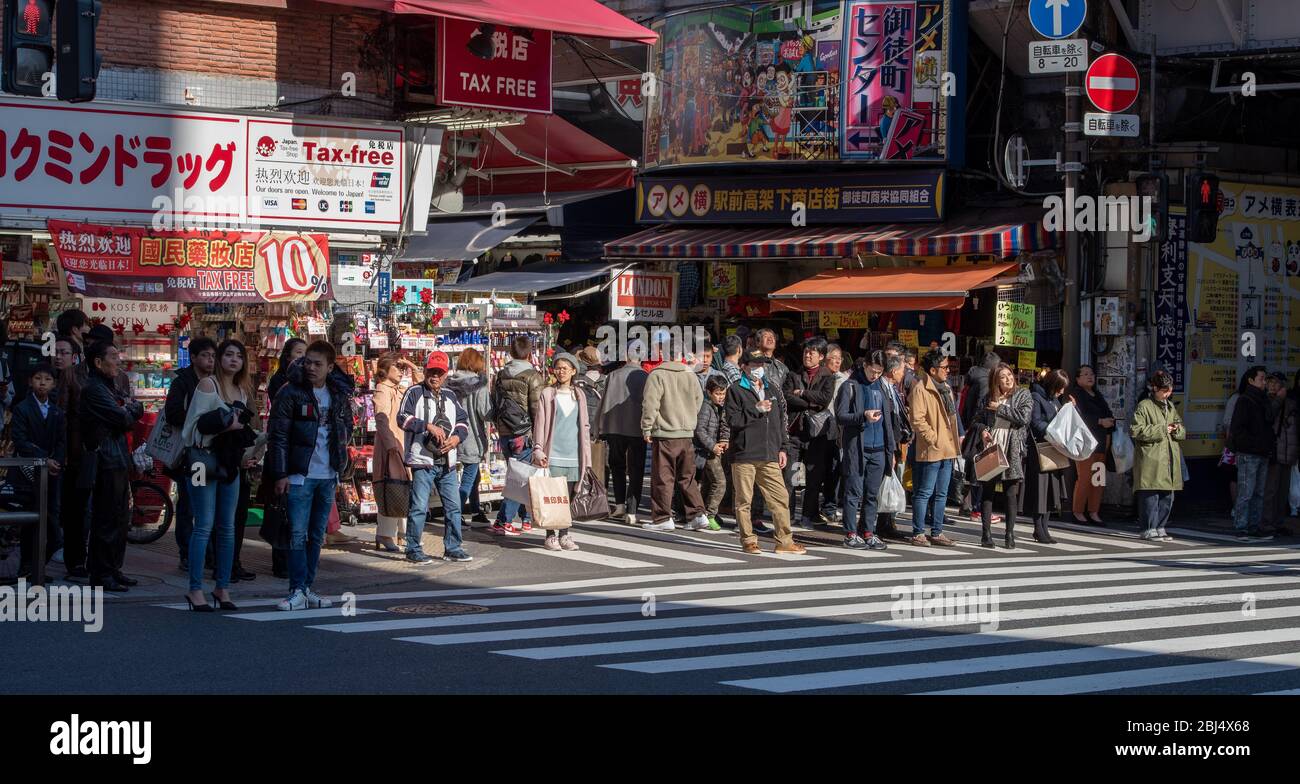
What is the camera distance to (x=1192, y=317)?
67.3ft

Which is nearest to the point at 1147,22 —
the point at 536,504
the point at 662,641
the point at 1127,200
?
the point at 1127,200

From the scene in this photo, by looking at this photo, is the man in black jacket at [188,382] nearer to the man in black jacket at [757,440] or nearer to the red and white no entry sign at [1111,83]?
the man in black jacket at [757,440]

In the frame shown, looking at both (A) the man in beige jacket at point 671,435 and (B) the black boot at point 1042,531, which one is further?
(B) the black boot at point 1042,531

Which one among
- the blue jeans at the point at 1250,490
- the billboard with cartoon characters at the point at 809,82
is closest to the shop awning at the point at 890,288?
the billboard with cartoon characters at the point at 809,82

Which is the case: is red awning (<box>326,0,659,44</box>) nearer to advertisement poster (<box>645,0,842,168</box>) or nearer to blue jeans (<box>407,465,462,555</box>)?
blue jeans (<box>407,465,462,555</box>)

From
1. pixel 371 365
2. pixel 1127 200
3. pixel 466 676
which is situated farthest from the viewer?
pixel 1127 200

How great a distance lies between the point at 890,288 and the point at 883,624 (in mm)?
11295

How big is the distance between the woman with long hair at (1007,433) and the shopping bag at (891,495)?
923mm

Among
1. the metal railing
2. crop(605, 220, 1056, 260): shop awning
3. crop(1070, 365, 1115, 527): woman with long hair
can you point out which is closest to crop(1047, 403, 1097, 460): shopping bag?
crop(1070, 365, 1115, 527): woman with long hair

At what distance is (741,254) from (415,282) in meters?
7.41

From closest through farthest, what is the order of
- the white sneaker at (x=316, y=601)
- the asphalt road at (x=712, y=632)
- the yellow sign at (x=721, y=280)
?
1. the asphalt road at (x=712, y=632)
2. the white sneaker at (x=316, y=601)
3. the yellow sign at (x=721, y=280)

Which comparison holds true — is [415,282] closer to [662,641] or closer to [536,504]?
[536,504]

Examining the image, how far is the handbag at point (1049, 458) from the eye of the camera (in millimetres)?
17219

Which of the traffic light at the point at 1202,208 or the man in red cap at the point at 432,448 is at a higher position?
the traffic light at the point at 1202,208
